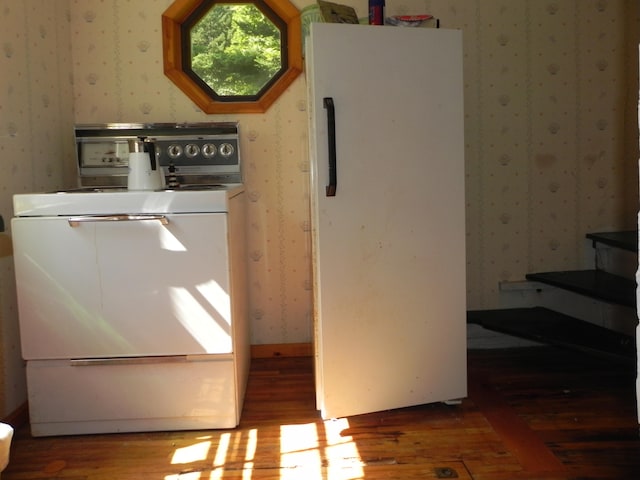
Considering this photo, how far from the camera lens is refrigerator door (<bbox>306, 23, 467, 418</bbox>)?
2107 mm

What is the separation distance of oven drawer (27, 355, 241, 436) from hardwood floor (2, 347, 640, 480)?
52 millimetres

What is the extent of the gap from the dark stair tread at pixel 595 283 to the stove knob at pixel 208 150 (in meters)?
1.65

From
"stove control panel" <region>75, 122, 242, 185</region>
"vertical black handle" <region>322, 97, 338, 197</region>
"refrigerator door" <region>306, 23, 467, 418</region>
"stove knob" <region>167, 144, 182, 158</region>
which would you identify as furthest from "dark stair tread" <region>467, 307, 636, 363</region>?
"stove knob" <region>167, 144, 182, 158</region>

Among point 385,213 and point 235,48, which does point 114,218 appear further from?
point 235,48

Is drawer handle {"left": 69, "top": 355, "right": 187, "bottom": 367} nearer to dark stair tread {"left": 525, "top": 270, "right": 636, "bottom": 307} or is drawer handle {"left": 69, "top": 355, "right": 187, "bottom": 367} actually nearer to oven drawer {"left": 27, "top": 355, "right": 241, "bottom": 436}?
oven drawer {"left": 27, "top": 355, "right": 241, "bottom": 436}

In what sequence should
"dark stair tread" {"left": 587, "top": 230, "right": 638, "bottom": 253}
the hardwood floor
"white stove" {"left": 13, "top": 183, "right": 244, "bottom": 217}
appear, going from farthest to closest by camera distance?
"dark stair tread" {"left": 587, "top": 230, "right": 638, "bottom": 253}, "white stove" {"left": 13, "top": 183, "right": 244, "bottom": 217}, the hardwood floor

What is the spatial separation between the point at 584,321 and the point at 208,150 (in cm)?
196

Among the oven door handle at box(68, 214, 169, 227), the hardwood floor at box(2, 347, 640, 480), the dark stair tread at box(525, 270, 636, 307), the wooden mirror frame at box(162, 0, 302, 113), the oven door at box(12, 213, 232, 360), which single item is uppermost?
the wooden mirror frame at box(162, 0, 302, 113)

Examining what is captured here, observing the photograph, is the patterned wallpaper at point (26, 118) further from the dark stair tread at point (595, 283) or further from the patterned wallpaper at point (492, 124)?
the dark stair tread at point (595, 283)

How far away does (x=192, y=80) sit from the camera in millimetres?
2883

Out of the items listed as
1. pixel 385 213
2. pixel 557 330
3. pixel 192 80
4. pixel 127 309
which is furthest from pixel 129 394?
pixel 557 330

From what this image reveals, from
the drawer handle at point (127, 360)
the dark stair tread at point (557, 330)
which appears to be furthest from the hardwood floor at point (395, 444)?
the drawer handle at point (127, 360)

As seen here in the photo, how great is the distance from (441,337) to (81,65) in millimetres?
2055

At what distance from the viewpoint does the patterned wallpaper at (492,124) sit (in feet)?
9.36
